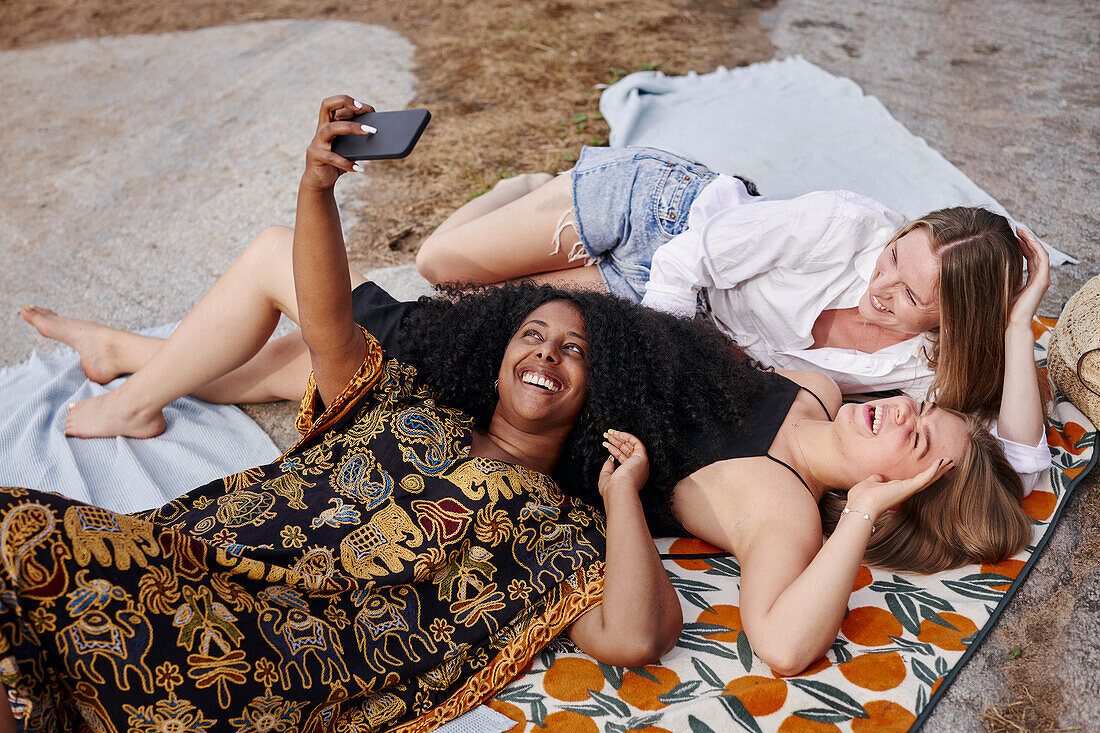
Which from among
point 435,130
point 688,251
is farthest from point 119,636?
point 435,130

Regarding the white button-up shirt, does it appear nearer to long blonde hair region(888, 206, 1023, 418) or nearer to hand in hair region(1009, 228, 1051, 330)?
long blonde hair region(888, 206, 1023, 418)

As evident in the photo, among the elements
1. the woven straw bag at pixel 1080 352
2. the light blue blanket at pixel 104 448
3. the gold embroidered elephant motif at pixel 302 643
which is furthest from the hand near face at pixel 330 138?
the woven straw bag at pixel 1080 352

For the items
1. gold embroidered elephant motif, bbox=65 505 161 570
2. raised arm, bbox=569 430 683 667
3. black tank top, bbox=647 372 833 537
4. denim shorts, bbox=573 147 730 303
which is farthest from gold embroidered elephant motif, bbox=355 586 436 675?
denim shorts, bbox=573 147 730 303

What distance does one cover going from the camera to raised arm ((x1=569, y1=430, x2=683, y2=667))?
7.64ft

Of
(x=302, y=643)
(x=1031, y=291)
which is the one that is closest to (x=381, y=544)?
(x=302, y=643)

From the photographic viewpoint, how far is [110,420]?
328cm

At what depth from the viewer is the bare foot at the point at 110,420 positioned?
128 inches

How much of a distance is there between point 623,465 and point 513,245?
1.48 meters

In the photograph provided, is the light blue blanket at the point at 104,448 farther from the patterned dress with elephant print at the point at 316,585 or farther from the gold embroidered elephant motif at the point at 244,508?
the gold embroidered elephant motif at the point at 244,508

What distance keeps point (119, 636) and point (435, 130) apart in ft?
15.2

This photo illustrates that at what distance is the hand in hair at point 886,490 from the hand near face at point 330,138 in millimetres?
1742

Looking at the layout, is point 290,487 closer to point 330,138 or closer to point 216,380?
point 330,138

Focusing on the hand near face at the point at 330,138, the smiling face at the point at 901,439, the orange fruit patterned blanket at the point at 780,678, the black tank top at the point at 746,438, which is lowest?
the orange fruit patterned blanket at the point at 780,678

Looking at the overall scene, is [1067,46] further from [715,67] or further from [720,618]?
[720,618]
